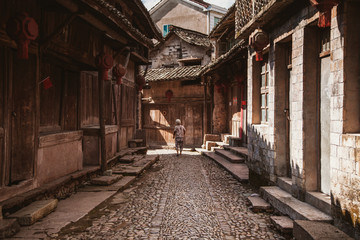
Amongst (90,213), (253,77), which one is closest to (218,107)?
(253,77)

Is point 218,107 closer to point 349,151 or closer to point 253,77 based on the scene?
point 253,77

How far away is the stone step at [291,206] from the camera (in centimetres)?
444

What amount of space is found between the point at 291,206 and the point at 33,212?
4.14 meters

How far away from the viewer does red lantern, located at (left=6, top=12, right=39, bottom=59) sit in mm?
4375

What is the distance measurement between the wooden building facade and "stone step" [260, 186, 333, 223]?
14.7ft

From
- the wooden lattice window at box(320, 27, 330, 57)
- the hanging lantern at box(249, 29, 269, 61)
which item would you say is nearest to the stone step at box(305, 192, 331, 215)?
the wooden lattice window at box(320, 27, 330, 57)

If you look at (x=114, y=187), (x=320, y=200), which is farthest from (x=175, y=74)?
(x=320, y=200)

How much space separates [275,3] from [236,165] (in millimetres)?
6220

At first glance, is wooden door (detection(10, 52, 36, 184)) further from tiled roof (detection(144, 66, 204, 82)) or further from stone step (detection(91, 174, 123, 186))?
tiled roof (detection(144, 66, 204, 82))

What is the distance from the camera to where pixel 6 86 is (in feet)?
16.0

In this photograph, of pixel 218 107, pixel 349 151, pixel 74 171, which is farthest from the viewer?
pixel 218 107

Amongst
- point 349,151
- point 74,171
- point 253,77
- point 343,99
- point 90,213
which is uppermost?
point 253,77

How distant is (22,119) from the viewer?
207 inches

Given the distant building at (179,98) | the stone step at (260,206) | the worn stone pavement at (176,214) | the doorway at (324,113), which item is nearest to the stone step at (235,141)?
the worn stone pavement at (176,214)
